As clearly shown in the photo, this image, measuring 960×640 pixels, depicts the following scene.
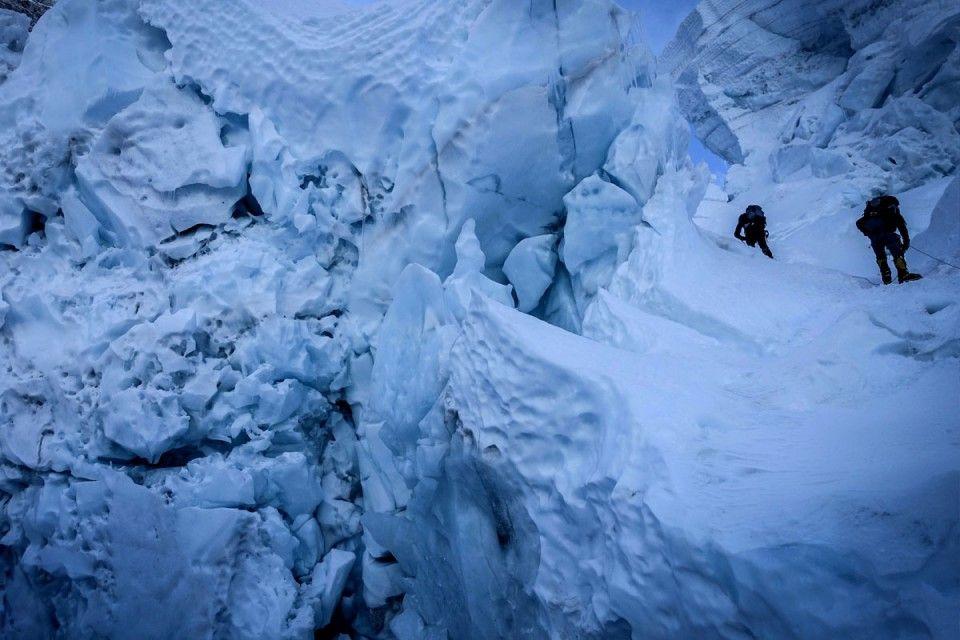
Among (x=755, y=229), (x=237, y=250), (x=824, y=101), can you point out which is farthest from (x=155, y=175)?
(x=824, y=101)

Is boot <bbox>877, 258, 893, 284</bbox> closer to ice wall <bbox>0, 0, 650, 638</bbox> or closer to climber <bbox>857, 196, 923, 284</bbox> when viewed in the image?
climber <bbox>857, 196, 923, 284</bbox>

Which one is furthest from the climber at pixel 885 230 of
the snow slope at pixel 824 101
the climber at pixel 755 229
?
the climber at pixel 755 229

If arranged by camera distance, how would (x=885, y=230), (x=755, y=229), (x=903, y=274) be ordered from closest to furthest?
(x=903, y=274) → (x=885, y=230) → (x=755, y=229)

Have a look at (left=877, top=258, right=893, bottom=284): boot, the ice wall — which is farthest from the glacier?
(left=877, top=258, right=893, bottom=284): boot

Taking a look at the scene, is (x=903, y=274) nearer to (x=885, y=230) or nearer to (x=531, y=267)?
(x=885, y=230)

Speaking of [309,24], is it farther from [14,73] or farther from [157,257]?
[14,73]

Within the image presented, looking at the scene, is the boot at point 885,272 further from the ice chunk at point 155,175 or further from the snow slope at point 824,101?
the ice chunk at point 155,175

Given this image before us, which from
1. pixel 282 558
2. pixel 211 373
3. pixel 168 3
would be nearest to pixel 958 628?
pixel 282 558
